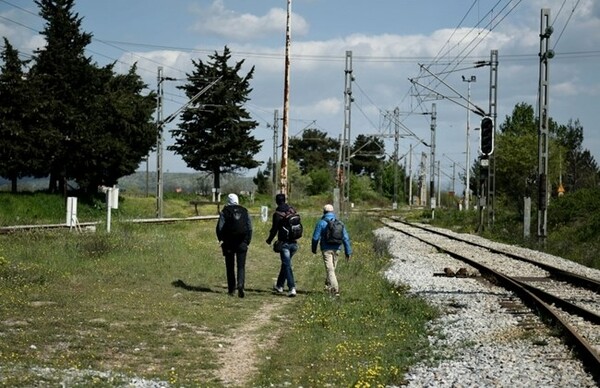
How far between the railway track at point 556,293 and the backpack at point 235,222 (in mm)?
5488

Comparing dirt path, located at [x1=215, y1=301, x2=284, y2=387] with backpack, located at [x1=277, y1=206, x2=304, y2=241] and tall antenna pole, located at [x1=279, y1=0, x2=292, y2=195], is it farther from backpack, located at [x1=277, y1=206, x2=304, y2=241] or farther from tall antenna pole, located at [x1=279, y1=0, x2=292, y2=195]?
tall antenna pole, located at [x1=279, y1=0, x2=292, y2=195]

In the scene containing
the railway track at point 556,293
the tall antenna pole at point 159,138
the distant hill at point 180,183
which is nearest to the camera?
the railway track at point 556,293

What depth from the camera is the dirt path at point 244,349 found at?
962 centimetres

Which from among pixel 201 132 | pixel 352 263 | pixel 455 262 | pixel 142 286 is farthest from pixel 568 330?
pixel 201 132

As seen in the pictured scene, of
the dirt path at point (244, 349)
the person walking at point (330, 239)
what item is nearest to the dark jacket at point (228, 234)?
the person walking at point (330, 239)

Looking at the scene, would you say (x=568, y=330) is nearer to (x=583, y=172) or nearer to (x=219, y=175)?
(x=219, y=175)

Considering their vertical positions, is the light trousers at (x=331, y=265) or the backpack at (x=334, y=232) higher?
the backpack at (x=334, y=232)

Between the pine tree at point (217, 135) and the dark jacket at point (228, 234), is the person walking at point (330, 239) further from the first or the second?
the pine tree at point (217, 135)

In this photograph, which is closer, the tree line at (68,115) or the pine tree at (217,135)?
the tree line at (68,115)

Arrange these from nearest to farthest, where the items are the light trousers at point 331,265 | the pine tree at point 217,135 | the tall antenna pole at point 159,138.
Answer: the light trousers at point 331,265 → the tall antenna pole at point 159,138 → the pine tree at point 217,135

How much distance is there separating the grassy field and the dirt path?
2 cm

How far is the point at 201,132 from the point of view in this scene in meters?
92.6

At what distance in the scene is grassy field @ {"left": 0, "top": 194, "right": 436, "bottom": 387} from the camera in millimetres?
9477

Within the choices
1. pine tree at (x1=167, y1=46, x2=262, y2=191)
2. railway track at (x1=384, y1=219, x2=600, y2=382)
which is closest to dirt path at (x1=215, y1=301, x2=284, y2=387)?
railway track at (x1=384, y1=219, x2=600, y2=382)
